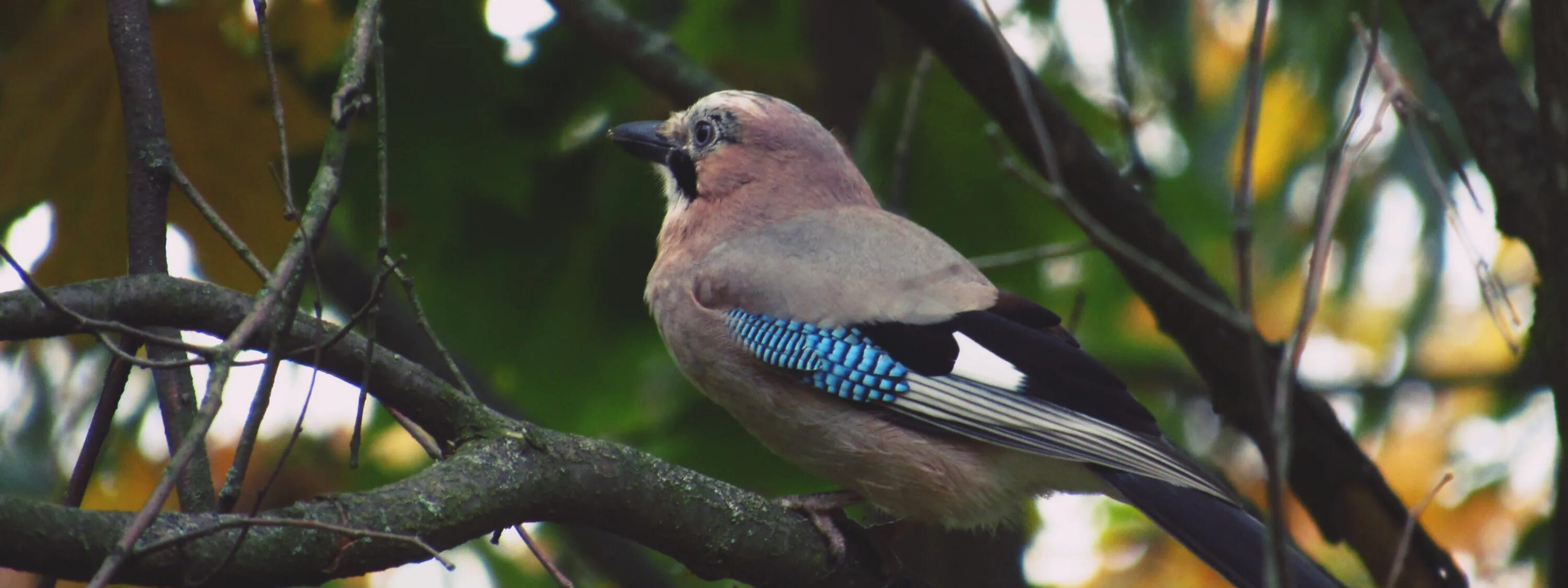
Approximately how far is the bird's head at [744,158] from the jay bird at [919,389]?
0.40m

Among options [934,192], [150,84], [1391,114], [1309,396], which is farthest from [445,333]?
[1391,114]

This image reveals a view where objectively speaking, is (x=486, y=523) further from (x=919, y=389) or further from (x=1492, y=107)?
(x=1492, y=107)

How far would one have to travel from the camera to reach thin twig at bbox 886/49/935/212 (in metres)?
4.36

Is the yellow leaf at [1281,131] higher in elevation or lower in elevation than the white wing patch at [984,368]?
higher

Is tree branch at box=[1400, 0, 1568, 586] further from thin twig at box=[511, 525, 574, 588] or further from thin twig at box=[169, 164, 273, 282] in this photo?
thin twig at box=[169, 164, 273, 282]

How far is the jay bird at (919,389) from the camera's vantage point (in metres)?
3.20

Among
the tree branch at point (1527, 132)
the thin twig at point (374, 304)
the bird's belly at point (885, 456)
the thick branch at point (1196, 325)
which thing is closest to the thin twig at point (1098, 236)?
the thick branch at point (1196, 325)

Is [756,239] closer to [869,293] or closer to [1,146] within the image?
[869,293]

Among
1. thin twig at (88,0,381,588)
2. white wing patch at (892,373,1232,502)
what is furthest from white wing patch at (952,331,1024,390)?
thin twig at (88,0,381,588)

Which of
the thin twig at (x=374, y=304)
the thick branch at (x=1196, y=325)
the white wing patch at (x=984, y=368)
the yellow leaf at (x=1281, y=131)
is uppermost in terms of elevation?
the yellow leaf at (x=1281, y=131)

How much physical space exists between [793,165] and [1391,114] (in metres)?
2.83

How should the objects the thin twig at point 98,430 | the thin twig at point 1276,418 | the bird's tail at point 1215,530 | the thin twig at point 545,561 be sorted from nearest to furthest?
the thin twig at point 1276,418, the thin twig at point 98,430, the thin twig at point 545,561, the bird's tail at point 1215,530

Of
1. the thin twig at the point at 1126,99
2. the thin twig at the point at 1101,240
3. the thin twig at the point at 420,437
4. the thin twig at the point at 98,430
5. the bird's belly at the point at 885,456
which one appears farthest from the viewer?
the thin twig at the point at 1126,99

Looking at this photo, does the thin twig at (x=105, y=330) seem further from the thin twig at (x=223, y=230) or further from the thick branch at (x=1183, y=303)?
the thick branch at (x=1183, y=303)
